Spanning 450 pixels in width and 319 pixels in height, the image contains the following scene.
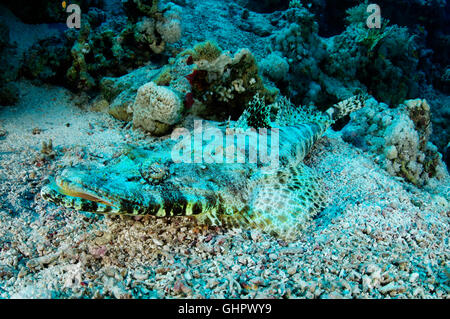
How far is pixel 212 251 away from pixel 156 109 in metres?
2.78

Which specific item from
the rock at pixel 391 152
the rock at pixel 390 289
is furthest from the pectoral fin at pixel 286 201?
the rock at pixel 391 152

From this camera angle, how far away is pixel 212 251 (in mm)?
2814

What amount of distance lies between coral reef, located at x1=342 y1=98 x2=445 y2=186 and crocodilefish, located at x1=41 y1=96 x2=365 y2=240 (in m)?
2.10

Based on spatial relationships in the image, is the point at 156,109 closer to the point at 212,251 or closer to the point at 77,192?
the point at 77,192

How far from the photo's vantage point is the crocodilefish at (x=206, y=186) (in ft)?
8.12

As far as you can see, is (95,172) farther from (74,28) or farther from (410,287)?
(74,28)

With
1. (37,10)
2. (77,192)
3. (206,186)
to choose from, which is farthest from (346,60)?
(77,192)

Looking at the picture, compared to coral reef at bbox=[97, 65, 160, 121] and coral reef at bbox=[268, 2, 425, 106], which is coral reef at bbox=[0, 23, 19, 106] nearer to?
coral reef at bbox=[97, 65, 160, 121]

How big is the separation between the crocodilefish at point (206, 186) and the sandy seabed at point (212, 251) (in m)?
0.21

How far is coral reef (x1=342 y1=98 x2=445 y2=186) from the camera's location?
17.6 feet

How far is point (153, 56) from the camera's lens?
22.5 feet

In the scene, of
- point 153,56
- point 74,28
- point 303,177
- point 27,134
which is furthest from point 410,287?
point 74,28

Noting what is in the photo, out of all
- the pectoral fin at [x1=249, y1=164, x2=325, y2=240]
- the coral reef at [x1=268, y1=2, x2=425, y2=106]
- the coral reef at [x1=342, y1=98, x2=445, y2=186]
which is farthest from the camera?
the coral reef at [x1=268, y1=2, x2=425, y2=106]

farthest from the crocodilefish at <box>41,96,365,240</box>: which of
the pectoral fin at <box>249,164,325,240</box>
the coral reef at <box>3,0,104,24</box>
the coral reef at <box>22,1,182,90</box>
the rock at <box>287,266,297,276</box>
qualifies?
the coral reef at <box>3,0,104,24</box>
